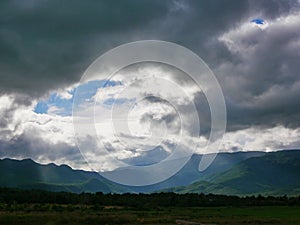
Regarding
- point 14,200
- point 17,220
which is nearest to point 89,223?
point 17,220

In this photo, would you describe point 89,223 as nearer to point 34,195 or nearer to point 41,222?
point 41,222

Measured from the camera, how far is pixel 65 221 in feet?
268

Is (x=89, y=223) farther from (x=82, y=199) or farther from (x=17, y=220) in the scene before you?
(x=82, y=199)

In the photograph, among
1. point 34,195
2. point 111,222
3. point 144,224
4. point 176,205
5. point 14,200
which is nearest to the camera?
point 144,224

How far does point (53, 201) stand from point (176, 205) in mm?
58876

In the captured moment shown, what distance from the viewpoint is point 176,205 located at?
196m

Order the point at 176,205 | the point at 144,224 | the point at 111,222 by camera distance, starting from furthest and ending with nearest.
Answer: the point at 176,205 → the point at 111,222 → the point at 144,224

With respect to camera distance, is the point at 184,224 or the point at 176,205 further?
the point at 176,205

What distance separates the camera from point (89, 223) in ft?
273

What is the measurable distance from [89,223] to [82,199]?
10634cm

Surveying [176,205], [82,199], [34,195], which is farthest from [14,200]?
[176,205]

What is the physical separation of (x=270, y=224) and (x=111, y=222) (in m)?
32.9

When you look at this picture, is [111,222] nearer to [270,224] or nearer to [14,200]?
[270,224]

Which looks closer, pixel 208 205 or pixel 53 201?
pixel 53 201
